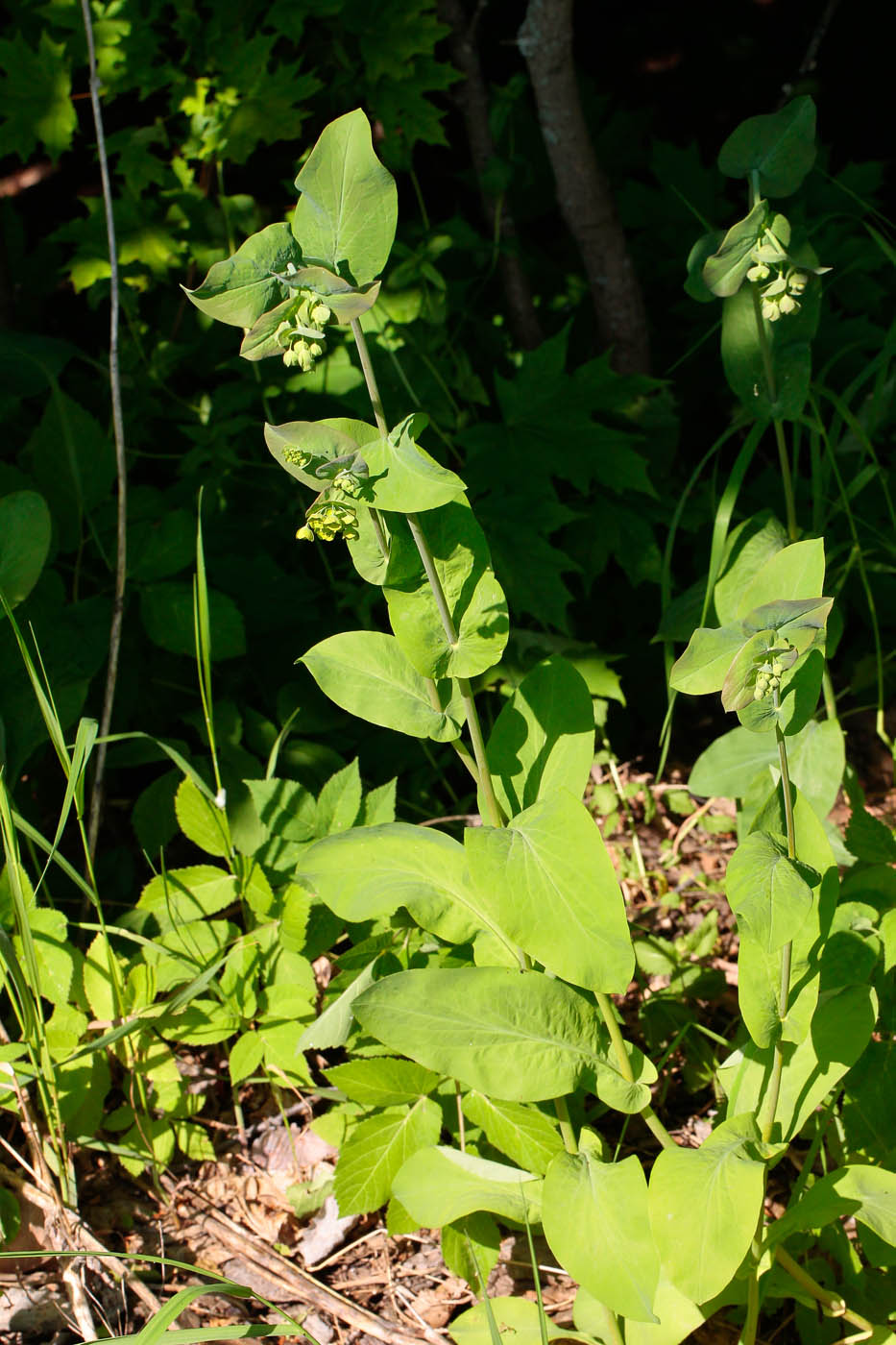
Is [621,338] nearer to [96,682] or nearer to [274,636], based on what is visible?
[274,636]

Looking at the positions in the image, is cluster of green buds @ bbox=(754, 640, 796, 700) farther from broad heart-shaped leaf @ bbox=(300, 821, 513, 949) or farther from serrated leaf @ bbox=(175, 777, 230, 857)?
serrated leaf @ bbox=(175, 777, 230, 857)

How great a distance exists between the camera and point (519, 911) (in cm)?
102

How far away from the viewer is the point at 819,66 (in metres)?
3.03

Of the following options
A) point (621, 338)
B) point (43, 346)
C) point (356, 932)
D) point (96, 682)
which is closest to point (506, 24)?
point (621, 338)

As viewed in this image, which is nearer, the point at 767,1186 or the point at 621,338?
the point at 767,1186

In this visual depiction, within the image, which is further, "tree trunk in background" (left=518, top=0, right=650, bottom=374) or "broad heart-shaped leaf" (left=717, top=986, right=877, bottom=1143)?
"tree trunk in background" (left=518, top=0, right=650, bottom=374)

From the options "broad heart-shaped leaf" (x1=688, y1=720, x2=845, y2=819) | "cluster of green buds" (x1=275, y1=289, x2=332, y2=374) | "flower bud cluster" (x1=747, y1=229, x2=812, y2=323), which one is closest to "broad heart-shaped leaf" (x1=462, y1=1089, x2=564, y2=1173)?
"broad heart-shaped leaf" (x1=688, y1=720, x2=845, y2=819)

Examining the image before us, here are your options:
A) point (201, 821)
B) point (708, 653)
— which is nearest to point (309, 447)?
point (708, 653)

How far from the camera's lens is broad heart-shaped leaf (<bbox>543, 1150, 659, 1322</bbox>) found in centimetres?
104

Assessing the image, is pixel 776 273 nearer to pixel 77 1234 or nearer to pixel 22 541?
pixel 22 541

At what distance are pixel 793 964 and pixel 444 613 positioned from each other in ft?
1.89

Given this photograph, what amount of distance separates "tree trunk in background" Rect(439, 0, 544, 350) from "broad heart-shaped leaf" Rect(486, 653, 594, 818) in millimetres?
1457

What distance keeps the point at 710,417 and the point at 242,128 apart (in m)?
1.35

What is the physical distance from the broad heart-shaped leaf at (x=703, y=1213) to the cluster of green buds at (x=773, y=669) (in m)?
0.51
